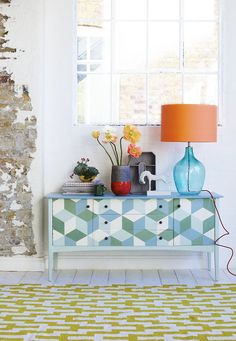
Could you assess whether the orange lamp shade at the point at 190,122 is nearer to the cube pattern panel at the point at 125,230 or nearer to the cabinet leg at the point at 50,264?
the cube pattern panel at the point at 125,230

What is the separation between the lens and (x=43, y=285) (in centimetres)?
516

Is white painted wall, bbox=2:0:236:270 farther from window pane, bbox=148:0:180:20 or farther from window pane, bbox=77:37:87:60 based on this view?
window pane, bbox=148:0:180:20

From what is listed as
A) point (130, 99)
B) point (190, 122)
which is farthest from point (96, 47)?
point (190, 122)

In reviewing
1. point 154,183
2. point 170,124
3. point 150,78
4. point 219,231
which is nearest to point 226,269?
point 219,231

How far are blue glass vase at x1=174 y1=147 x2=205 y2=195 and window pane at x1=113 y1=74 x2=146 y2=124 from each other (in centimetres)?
63

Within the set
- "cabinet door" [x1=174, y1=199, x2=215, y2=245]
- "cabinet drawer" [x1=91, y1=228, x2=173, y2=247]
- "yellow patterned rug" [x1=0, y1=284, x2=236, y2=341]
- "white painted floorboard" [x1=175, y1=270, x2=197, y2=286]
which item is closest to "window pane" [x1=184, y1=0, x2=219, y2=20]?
"cabinet door" [x1=174, y1=199, x2=215, y2=245]

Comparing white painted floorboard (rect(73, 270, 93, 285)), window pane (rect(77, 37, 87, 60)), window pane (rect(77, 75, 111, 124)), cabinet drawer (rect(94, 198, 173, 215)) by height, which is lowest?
white painted floorboard (rect(73, 270, 93, 285))

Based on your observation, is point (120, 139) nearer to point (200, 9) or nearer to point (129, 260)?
point (129, 260)

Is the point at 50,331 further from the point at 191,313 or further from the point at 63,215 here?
the point at 63,215

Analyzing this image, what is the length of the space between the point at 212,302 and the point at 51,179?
75.8 inches

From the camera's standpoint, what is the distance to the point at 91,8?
5840 millimetres

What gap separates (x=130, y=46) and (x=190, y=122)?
1070 millimetres

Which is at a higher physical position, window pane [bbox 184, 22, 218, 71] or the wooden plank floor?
window pane [bbox 184, 22, 218, 71]

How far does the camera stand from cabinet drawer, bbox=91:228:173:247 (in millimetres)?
5305
